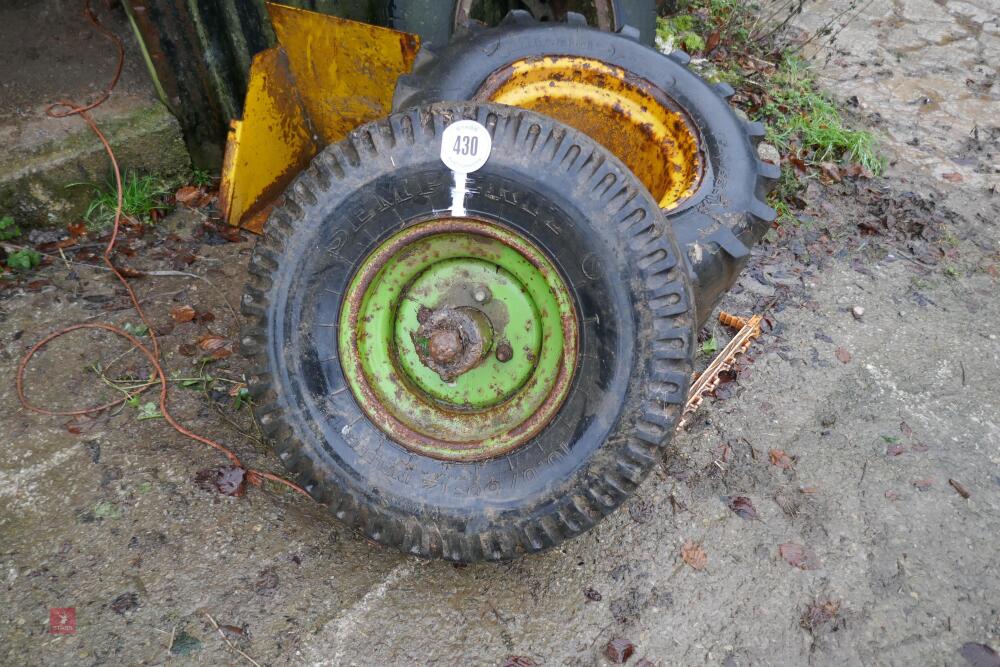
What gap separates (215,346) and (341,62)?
1.51m

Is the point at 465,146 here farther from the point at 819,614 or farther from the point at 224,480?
the point at 819,614

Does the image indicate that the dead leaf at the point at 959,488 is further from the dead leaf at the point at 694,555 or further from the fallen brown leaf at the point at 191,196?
the fallen brown leaf at the point at 191,196

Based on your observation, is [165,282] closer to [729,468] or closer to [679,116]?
[679,116]

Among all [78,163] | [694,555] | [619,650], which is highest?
[694,555]

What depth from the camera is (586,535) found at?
2508 millimetres

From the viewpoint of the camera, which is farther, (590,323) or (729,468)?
(729,468)

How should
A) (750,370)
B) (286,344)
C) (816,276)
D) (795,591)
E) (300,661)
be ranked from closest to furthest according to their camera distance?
(300,661) → (286,344) → (795,591) → (750,370) → (816,276)

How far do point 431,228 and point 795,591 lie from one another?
1.76 meters

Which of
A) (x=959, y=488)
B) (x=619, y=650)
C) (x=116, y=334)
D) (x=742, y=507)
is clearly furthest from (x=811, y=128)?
(x=116, y=334)

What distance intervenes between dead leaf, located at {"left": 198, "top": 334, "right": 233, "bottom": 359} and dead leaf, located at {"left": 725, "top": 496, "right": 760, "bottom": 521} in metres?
2.15

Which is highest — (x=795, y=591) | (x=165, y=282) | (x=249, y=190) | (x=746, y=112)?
(x=746, y=112)

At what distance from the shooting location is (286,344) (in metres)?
2.26

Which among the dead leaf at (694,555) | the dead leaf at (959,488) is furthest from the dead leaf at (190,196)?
the dead leaf at (959,488)

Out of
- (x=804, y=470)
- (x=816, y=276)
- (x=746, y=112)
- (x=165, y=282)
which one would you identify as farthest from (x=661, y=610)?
(x=746, y=112)
